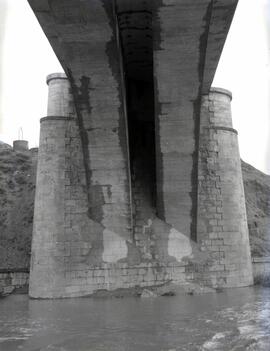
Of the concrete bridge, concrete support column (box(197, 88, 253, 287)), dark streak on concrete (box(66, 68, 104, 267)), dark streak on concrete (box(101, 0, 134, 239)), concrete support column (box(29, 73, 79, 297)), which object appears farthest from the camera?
concrete support column (box(197, 88, 253, 287))

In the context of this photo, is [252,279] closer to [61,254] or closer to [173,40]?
[61,254]

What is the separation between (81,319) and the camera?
1055cm

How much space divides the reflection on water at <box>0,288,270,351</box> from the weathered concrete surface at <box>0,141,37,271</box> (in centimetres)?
353

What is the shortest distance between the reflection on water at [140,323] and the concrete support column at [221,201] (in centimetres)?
148

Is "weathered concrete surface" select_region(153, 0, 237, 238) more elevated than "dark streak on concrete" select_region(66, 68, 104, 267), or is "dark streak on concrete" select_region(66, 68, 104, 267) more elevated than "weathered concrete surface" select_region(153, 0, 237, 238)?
"weathered concrete surface" select_region(153, 0, 237, 238)

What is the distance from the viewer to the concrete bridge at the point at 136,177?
1354 cm

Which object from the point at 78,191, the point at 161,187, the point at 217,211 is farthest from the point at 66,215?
the point at 217,211

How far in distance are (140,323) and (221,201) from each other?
7315mm

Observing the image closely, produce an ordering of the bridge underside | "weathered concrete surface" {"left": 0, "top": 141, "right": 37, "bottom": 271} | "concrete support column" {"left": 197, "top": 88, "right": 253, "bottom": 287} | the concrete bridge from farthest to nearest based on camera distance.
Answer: "weathered concrete surface" {"left": 0, "top": 141, "right": 37, "bottom": 271}, "concrete support column" {"left": 197, "top": 88, "right": 253, "bottom": 287}, the concrete bridge, the bridge underside

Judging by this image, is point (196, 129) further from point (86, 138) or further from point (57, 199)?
point (57, 199)

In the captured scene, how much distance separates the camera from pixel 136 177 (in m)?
16.4

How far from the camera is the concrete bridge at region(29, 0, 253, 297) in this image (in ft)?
44.4

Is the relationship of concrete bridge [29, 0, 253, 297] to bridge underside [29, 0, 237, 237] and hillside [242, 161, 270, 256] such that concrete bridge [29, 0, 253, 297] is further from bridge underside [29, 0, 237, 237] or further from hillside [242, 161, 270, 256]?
hillside [242, 161, 270, 256]

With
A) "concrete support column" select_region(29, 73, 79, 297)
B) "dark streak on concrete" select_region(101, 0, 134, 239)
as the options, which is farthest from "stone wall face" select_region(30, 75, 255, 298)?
"dark streak on concrete" select_region(101, 0, 134, 239)
